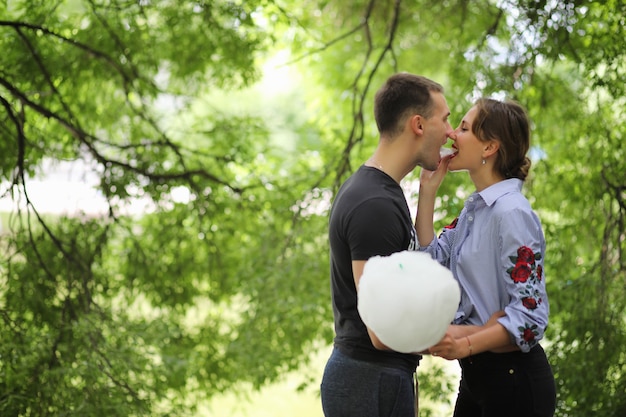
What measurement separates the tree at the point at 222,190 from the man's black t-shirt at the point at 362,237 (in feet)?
6.62

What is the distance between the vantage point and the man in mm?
1997

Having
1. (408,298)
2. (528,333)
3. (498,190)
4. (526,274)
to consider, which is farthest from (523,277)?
(408,298)

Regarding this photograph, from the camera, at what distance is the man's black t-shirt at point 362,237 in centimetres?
197

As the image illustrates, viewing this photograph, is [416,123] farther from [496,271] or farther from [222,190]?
[222,190]

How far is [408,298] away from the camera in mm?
1761

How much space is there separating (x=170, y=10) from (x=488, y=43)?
6.55 ft

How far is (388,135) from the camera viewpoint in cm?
218

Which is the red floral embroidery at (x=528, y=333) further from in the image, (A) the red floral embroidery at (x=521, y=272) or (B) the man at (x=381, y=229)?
(B) the man at (x=381, y=229)

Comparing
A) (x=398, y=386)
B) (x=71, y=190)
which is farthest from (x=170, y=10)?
(x=398, y=386)

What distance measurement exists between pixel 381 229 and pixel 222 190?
3756mm

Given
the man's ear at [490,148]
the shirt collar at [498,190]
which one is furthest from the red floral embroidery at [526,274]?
the man's ear at [490,148]

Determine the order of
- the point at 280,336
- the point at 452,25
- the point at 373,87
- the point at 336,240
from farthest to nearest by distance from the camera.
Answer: the point at 373,87, the point at 452,25, the point at 280,336, the point at 336,240

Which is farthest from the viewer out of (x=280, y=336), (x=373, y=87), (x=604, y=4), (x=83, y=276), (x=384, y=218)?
(x=373, y=87)

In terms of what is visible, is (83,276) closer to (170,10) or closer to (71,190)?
(71,190)
